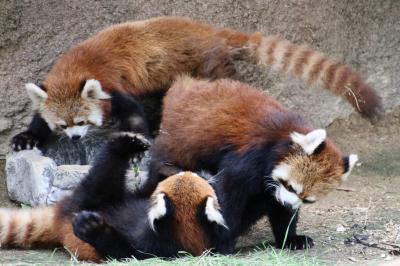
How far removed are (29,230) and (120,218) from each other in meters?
0.62

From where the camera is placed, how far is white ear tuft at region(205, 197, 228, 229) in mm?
4586

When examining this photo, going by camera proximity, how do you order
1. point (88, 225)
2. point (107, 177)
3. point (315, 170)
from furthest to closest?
point (107, 177) → point (315, 170) → point (88, 225)

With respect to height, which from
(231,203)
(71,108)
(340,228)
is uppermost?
(231,203)

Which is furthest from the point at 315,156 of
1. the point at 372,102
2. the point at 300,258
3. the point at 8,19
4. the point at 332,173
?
the point at 8,19

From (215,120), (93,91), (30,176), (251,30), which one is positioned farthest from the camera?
(251,30)

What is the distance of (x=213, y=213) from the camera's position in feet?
15.1

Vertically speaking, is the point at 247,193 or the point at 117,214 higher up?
the point at 247,193

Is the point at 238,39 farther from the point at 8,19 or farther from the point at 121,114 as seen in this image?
the point at 8,19

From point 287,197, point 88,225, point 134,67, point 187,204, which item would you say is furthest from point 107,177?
point 134,67

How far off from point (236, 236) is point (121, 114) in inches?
68.8

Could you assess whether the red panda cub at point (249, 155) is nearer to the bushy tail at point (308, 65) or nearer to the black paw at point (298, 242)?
the black paw at point (298, 242)

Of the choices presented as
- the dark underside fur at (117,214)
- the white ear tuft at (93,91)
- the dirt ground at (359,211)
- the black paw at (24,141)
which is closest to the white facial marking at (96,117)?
the white ear tuft at (93,91)

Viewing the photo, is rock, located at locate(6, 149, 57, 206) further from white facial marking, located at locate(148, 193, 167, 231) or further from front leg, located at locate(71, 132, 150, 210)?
white facial marking, located at locate(148, 193, 167, 231)

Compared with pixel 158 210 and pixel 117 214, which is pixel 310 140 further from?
pixel 117 214
